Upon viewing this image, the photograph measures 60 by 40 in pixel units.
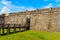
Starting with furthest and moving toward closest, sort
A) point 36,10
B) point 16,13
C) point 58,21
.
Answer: point 16,13, point 36,10, point 58,21

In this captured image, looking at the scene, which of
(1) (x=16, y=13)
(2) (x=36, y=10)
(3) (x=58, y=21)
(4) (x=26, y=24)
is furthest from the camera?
(1) (x=16, y=13)

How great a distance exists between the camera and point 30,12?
30.5 m

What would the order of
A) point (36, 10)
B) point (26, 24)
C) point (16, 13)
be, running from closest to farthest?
point (36, 10) < point (26, 24) < point (16, 13)

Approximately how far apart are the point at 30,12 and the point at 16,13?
388 centimetres

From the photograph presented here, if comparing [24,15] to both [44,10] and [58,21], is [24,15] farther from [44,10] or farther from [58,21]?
[58,21]

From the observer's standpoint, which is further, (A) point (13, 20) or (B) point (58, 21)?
(A) point (13, 20)

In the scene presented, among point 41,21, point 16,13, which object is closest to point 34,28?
point 41,21

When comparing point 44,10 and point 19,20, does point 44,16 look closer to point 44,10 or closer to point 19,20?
point 44,10

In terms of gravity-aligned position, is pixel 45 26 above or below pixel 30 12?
below

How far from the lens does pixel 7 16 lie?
35250 millimetres

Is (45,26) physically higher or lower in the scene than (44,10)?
lower

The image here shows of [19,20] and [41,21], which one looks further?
[19,20]

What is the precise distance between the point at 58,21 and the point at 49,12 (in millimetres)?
2176

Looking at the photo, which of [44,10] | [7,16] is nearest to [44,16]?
[44,10]
